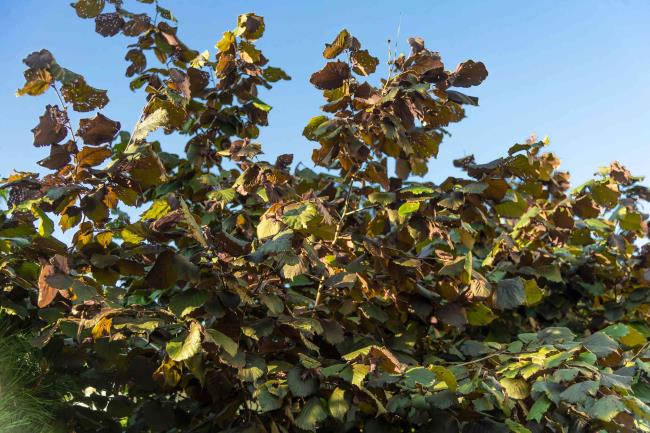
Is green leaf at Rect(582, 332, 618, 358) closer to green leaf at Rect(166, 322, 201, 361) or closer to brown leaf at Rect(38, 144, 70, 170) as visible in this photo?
green leaf at Rect(166, 322, 201, 361)

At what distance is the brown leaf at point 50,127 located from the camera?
5.75 ft

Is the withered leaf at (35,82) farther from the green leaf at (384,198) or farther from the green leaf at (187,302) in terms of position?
the green leaf at (384,198)

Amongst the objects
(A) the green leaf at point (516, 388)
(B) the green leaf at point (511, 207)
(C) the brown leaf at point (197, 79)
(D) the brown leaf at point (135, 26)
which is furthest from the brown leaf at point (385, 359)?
(D) the brown leaf at point (135, 26)

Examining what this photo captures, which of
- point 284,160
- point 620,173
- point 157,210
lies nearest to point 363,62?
point 284,160

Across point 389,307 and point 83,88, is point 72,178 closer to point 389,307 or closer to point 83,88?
point 83,88

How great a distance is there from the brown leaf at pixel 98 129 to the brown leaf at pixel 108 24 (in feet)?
2.70

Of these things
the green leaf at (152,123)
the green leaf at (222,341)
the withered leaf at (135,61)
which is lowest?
the green leaf at (222,341)

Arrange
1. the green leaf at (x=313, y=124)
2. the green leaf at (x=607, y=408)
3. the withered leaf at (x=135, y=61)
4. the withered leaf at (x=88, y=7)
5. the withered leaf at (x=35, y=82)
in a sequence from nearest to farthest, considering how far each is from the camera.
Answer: the green leaf at (x=607, y=408) < the withered leaf at (x=35, y=82) < the green leaf at (x=313, y=124) < the withered leaf at (x=88, y=7) < the withered leaf at (x=135, y=61)

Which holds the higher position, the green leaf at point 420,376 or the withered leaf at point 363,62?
the withered leaf at point 363,62

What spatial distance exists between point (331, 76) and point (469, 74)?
1.48 feet

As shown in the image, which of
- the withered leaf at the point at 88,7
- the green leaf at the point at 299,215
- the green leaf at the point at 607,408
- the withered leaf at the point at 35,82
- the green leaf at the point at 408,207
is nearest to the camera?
the green leaf at the point at 607,408

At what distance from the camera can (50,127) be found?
1.76 meters

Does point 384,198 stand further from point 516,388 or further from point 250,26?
point 250,26

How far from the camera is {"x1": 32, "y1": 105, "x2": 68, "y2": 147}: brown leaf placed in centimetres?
175
